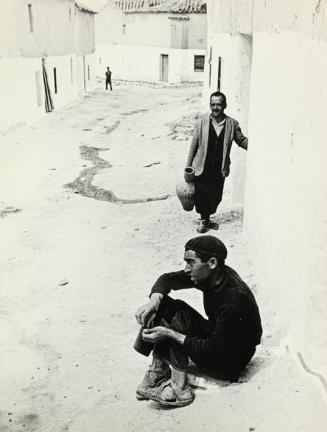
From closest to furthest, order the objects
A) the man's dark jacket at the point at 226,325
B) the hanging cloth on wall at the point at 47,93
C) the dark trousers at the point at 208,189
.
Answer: the man's dark jacket at the point at 226,325 < the dark trousers at the point at 208,189 < the hanging cloth on wall at the point at 47,93

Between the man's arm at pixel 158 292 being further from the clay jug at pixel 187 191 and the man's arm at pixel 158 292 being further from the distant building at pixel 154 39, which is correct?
the distant building at pixel 154 39

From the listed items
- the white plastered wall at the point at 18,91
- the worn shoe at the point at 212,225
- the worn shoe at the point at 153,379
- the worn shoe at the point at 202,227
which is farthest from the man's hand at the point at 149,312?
the white plastered wall at the point at 18,91

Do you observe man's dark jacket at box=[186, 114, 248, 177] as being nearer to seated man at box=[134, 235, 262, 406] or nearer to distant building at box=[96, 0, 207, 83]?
seated man at box=[134, 235, 262, 406]

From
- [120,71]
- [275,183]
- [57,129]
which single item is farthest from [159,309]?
[120,71]

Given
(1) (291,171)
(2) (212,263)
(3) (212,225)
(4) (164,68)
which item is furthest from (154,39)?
(2) (212,263)

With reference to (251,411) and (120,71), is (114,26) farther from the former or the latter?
(251,411)

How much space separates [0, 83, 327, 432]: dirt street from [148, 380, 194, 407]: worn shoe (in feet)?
0.16

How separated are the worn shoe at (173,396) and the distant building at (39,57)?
10009 millimetres

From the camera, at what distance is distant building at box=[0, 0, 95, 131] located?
13.3m

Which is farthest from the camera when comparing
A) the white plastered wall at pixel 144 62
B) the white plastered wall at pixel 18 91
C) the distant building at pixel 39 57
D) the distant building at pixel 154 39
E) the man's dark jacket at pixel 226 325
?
the white plastered wall at pixel 144 62

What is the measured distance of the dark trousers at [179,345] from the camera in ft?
10.6

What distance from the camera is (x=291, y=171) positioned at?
3.84 metres

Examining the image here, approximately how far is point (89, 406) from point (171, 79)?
2836cm

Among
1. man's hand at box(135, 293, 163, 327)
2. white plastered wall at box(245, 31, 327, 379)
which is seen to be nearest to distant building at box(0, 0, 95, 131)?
white plastered wall at box(245, 31, 327, 379)
